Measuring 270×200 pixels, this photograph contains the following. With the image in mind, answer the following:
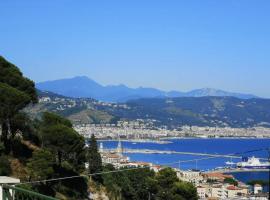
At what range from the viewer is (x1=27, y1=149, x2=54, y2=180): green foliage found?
510 inches

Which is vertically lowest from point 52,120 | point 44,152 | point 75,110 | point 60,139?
point 44,152

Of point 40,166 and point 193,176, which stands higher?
point 40,166

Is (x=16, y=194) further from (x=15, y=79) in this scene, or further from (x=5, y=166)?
(x=15, y=79)

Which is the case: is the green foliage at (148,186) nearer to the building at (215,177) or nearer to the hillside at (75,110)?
the building at (215,177)

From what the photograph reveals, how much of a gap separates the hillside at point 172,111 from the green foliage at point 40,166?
88950mm

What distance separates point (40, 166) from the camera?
42.5 ft

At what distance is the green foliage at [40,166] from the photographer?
1295 centimetres

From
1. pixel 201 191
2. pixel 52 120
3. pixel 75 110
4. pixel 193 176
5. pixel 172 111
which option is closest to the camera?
pixel 52 120

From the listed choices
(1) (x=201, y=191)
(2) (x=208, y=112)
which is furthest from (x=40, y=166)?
(2) (x=208, y=112)

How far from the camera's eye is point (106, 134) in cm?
10944

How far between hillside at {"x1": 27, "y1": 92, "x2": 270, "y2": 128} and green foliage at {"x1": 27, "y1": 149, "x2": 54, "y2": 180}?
8895 cm

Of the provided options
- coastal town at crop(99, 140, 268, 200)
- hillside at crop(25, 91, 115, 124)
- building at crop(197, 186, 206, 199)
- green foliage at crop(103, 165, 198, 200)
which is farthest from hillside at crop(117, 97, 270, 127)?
green foliage at crop(103, 165, 198, 200)

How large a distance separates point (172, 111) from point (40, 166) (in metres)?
161

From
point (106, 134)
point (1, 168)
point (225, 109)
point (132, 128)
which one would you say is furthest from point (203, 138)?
point (1, 168)
